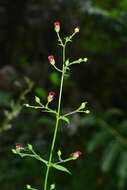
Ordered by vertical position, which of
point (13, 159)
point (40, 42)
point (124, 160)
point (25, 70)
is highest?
point (40, 42)

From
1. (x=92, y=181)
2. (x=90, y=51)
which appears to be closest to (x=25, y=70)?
(x=90, y=51)

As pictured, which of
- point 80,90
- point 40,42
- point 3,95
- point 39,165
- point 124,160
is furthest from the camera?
point 40,42

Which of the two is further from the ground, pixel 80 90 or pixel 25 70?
pixel 25 70

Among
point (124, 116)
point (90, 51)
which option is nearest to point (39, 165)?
point (124, 116)

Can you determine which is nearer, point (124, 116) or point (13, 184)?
point (13, 184)

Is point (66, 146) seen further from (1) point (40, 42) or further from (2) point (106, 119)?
(1) point (40, 42)

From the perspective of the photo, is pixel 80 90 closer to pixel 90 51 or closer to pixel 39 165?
pixel 90 51

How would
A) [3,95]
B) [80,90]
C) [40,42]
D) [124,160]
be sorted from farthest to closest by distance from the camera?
1. [40,42]
2. [80,90]
3. [3,95]
4. [124,160]
